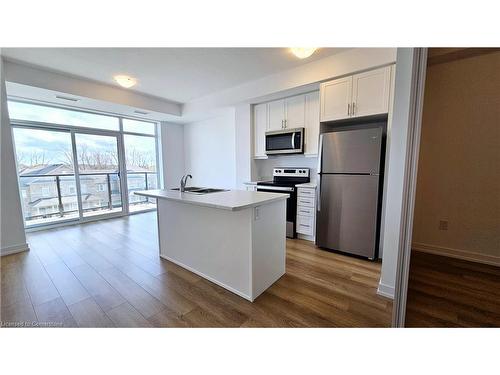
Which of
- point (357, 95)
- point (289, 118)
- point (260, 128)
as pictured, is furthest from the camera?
point (260, 128)

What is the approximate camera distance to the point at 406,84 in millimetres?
1547

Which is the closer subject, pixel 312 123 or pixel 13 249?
pixel 13 249

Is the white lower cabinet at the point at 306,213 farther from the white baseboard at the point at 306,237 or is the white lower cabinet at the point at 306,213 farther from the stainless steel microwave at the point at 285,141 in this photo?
the stainless steel microwave at the point at 285,141

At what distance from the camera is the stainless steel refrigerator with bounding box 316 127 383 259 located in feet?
8.18

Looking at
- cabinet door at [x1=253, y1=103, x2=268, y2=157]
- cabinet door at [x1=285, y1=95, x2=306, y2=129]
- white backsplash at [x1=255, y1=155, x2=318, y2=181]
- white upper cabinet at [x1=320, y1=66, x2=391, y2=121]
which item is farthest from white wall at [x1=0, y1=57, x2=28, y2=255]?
white upper cabinet at [x1=320, y1=66, x2=391, y2=121]

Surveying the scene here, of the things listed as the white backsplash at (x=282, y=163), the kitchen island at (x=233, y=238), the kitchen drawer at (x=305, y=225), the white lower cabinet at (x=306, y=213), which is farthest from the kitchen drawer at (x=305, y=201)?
the kitchen island at (x=233, y=238)

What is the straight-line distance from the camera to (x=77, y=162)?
4348 mm

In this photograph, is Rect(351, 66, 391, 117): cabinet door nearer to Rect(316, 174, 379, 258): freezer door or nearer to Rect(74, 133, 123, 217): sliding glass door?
Rect(316, 174, 379, 258): freezer door

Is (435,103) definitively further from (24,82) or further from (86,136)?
(86,136)

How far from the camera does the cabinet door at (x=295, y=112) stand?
3377 millimetres

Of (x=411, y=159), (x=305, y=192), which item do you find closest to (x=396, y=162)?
(x=411, y=159)

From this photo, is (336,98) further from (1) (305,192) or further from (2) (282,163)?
(2) (282,163)

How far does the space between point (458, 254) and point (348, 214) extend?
1.54 m
